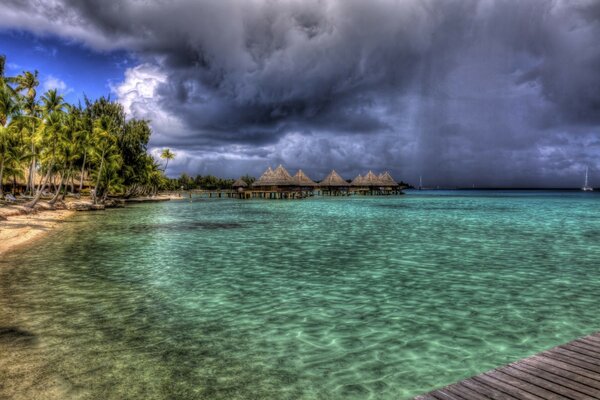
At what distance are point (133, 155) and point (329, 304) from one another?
148ft

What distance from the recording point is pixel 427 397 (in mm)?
3043

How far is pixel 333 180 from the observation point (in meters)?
75.2

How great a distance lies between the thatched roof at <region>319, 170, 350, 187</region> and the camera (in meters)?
74.4

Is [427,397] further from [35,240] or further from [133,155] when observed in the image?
[133,155]

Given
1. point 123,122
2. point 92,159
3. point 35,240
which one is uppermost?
point 123,122

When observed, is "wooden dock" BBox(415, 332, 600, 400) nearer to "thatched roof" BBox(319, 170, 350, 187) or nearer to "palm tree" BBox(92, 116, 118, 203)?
"palm tree" BBox(92, 116, 118, 203)

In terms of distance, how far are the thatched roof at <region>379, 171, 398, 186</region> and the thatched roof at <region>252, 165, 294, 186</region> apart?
24.6m

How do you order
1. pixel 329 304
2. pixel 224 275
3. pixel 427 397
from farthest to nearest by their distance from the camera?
pixel 224 275, pixel 329 304, pixel 427 397

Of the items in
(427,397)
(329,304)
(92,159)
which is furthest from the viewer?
(92,159)

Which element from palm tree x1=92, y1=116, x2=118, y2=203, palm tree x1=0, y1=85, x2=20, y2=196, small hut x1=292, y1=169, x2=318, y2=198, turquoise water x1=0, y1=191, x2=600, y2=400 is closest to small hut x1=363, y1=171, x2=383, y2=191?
small hut x1=292, y1=169, x2=318, y2=198

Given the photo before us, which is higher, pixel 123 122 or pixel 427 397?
pixel 123 122

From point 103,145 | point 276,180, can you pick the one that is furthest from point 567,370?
point 276,180

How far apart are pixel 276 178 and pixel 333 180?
64.0 feet

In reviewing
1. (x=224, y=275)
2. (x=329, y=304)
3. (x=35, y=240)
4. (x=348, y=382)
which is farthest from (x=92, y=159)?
(x=348, y=382)
